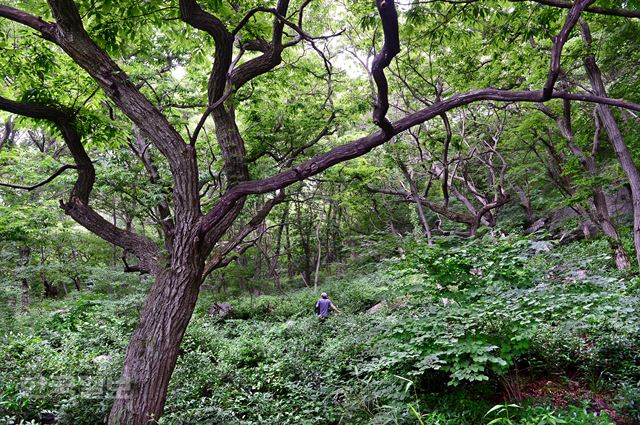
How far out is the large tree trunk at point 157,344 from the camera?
3.29 metres

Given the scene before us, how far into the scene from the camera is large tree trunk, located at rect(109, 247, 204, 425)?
10.8 feet

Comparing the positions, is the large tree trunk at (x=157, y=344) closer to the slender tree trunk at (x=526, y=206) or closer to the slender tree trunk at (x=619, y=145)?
the slender tree trunk at (x=619, y=145)

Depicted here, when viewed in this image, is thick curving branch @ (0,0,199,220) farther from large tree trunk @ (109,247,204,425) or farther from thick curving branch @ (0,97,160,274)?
thick curving branch @ (0,97,160,274)

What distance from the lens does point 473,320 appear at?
3484 mm

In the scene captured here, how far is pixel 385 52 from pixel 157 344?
330 cm

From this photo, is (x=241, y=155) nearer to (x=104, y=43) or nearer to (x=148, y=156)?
(x=104, y=43)

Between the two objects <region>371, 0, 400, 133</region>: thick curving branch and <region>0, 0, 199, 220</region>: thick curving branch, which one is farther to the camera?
<region>0, 0, 199, 220</region>: thick curving branch

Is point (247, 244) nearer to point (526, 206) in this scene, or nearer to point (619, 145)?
point (619, 145)

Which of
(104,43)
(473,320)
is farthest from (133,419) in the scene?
(104,43)

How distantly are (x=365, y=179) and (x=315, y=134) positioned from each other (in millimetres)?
2292

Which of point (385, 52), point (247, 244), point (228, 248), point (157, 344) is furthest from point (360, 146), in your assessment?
point (247, 244)

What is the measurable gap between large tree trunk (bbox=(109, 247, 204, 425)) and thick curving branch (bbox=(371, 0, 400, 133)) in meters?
2.29

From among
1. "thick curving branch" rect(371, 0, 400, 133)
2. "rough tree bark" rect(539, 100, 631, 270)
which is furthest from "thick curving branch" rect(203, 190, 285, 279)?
"rough tree bark" rect(539, 100, 631, 270)

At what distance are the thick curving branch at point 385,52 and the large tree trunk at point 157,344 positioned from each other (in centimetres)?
229
